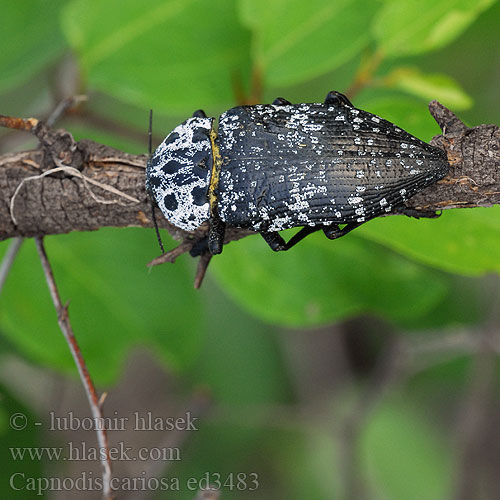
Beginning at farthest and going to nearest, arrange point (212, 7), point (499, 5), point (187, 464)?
point (187, 464) < point (499, 5) < point (212, 7)

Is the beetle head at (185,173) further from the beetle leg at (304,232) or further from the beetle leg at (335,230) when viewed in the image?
the beetle leg at (335,230)

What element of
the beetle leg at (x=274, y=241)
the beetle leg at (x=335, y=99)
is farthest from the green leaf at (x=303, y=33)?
the beetle leg at (x=274, y=241)

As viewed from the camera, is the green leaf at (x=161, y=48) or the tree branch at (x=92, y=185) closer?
the tree branch at (x=92, y=185)

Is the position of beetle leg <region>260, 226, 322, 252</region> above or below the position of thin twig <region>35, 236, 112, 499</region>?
above

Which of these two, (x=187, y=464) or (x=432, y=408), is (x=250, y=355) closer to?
(x=187, y=464)

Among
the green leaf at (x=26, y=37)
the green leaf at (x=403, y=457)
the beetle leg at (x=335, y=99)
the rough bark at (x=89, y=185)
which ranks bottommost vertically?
the green leaf at (x=403, y=457)

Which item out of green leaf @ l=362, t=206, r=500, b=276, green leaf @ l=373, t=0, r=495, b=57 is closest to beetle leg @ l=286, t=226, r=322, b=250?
green leaf @ l=362, t=206, r=500, b=276

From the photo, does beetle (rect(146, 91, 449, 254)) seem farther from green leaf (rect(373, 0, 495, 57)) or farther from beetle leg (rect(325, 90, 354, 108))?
green leaf (rect(373, 0, 495, 57))

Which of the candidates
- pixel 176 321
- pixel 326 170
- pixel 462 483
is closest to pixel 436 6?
pixel 326 170
